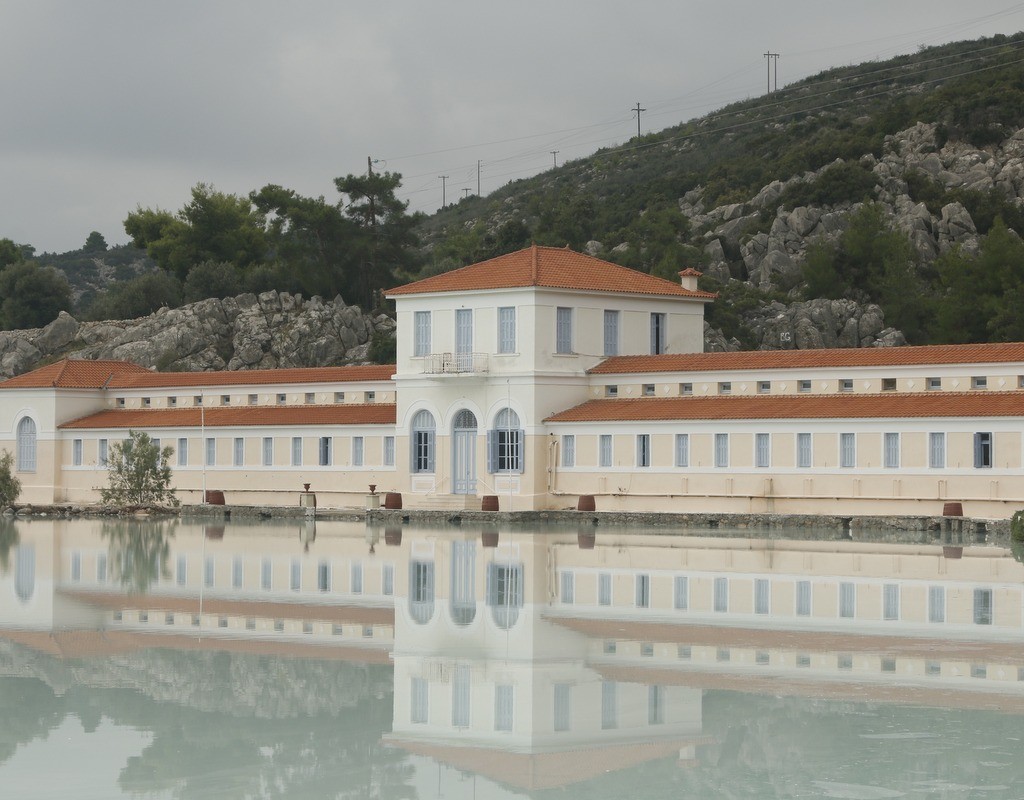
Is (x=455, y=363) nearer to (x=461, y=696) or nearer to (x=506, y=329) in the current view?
(x=506, y=329)

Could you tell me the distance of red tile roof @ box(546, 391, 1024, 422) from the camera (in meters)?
41.4

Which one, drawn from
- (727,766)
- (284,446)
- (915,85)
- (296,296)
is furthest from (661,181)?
(727,766)

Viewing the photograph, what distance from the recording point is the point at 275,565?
3152 cm

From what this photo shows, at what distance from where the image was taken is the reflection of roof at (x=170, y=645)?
1934 centimetres

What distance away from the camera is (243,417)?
5662 cm

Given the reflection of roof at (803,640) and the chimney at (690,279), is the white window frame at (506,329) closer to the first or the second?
the chimney at (690,279)

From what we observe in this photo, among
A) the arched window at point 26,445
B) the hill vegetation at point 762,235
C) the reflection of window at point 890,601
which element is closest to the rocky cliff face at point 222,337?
the hill vegetation at point 762,235

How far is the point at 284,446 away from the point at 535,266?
1061cm

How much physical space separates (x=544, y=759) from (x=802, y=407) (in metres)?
31.7

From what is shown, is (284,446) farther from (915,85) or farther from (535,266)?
(915,85)

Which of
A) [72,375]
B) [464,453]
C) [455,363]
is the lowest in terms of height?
[464,453]

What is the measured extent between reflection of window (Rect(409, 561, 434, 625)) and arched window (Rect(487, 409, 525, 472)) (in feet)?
59.7

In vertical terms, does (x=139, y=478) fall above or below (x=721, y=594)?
above

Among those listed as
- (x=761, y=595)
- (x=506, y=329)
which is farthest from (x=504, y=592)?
(x=506, y=329)
